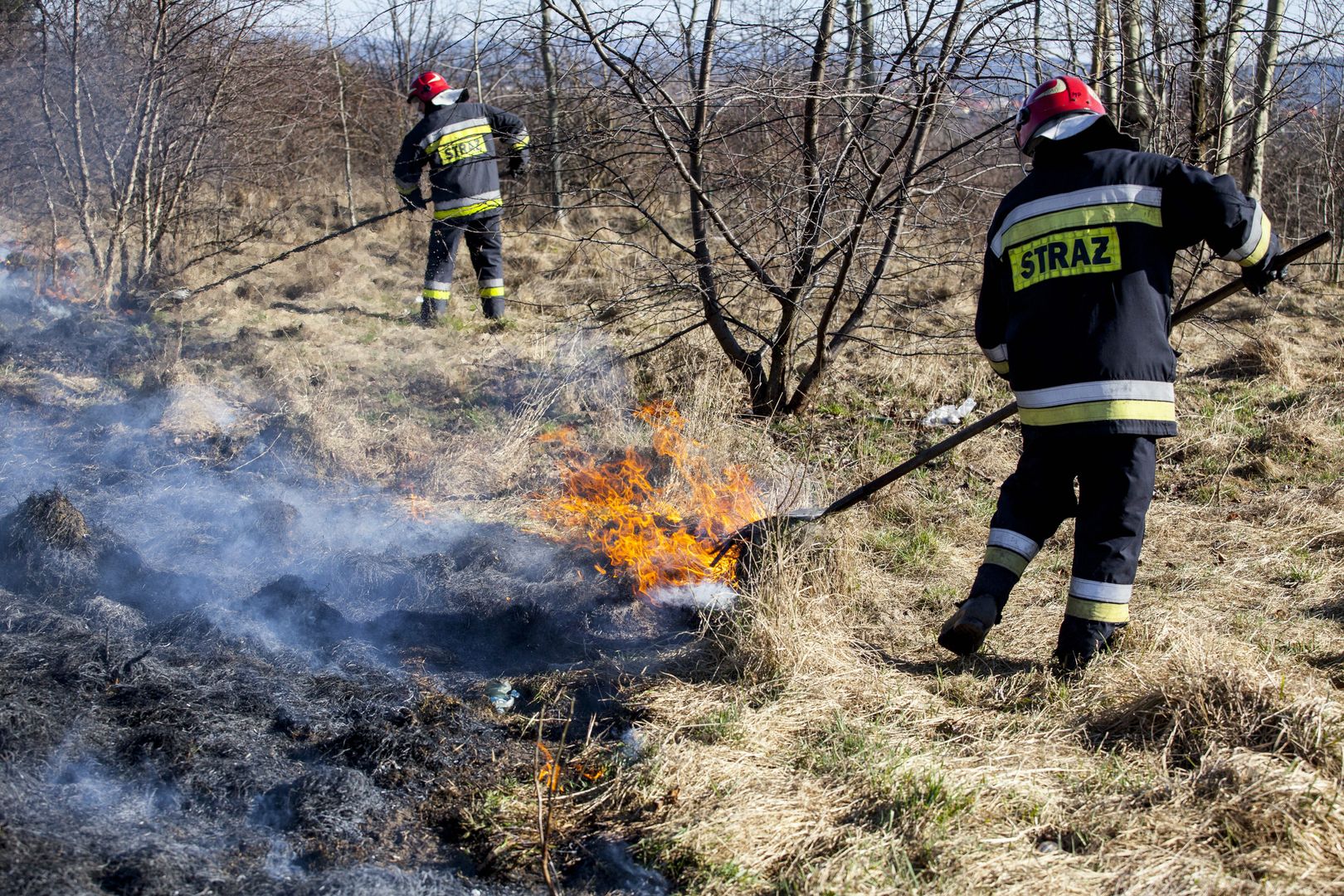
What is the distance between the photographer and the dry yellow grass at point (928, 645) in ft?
8.27

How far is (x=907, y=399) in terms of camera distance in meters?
6.99

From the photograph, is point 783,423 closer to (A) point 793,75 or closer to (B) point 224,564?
(A) point 793,75

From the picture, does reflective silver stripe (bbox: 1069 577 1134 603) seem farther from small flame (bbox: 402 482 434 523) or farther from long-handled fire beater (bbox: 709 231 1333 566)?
small flame (bbox: 402 482 434 523)

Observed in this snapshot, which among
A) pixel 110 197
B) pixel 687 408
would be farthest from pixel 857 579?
pixel 110 197

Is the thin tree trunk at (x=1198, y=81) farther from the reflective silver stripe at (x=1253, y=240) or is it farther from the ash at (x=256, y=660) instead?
the ash at (x=256, y=660)

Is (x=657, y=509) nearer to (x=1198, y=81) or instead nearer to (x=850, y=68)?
(x=850, y=68)

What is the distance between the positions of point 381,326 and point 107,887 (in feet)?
21.0

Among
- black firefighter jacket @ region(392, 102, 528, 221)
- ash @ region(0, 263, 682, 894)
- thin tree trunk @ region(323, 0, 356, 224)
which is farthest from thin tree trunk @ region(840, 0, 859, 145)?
thin tree trunk @ region(323, 0, 356, 224)

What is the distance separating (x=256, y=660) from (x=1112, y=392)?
10.6ft

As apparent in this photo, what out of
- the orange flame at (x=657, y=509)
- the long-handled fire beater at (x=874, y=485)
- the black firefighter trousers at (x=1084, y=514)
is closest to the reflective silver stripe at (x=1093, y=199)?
the long-handled fire beater at (x=874, y=485)

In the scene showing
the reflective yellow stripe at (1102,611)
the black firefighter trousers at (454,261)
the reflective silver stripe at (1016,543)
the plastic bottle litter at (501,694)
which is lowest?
the plastic bottle litter at (501,694)

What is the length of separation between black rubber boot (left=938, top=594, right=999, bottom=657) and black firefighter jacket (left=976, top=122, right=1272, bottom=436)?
2.18ft

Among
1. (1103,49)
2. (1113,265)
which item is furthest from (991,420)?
(1103,49)

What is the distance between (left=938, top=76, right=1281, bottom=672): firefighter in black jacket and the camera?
334 centimetres
